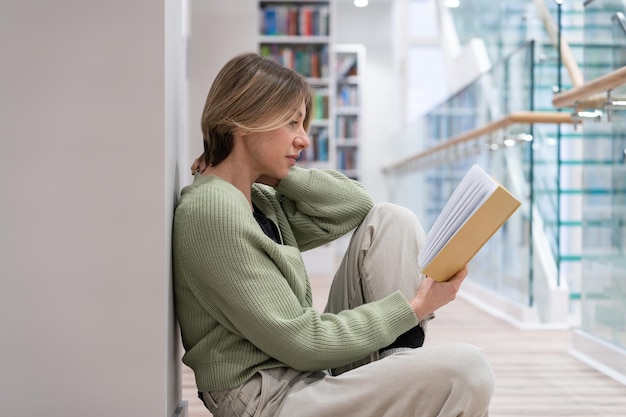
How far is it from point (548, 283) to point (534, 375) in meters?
1.24

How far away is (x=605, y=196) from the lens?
10.1 feet

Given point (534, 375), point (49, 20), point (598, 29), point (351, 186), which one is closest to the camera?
point (49, 20)

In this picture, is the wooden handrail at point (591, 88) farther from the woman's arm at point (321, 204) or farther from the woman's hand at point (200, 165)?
the woman's hand at point (200, 165)

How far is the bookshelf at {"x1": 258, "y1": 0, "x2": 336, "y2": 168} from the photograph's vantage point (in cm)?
741

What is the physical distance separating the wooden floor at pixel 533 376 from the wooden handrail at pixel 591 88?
3.04 feet

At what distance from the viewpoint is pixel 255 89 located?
5.18ft

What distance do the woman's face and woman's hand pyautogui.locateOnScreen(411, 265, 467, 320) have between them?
1.18 ft

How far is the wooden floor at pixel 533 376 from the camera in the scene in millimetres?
2318

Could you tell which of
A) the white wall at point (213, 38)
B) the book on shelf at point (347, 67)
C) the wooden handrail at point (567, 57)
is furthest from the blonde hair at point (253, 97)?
the book on shelf at point (347, 67)

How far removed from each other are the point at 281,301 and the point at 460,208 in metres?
0.35

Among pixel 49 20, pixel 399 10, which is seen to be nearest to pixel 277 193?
pixel 49 20

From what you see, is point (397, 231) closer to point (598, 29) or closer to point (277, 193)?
point (277, 193)

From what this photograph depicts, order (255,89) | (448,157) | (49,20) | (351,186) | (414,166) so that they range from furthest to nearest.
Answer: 1. (414,166)
2. (448,157)
3. (351,186)
4. (255,89)
5. (49,20)

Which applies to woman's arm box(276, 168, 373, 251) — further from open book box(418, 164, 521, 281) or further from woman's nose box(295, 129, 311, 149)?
open book box(418, 164, 521, 281)
